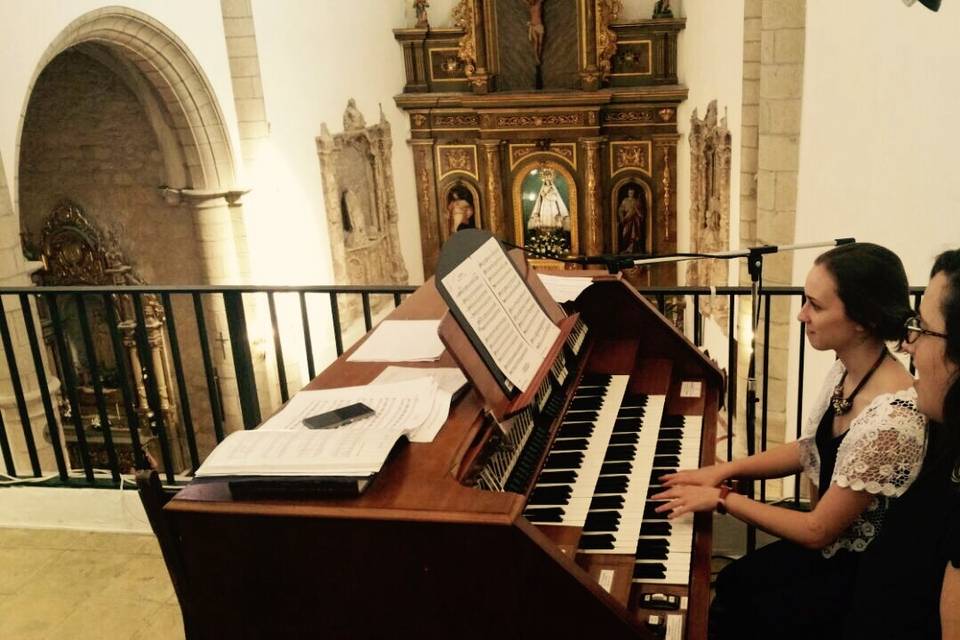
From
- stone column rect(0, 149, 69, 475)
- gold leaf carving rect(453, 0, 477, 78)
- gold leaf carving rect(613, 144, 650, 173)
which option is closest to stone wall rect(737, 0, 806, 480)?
stone column rect(0, 149, 69, 475)

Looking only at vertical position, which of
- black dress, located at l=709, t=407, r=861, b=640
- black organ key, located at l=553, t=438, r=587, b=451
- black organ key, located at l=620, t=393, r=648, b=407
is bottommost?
black dress, located at l=709, t=407, r=861, b=640

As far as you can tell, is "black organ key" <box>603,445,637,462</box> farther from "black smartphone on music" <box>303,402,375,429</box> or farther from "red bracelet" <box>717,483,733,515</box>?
"black smartphone on music" <box>303,402,375,429</box>

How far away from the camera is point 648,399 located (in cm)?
288

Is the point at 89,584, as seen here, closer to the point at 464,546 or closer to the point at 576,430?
the point at 576,430

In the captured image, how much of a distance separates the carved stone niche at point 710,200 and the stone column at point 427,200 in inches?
169

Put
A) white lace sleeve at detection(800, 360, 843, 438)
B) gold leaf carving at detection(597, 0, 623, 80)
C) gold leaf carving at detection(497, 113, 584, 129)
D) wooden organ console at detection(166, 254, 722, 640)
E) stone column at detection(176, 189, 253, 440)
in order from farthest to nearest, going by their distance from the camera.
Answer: gold leaf carving at detection(497, 113, 584, 129)
gold leaf carving at detection(597, 0, 623, 80)
stone column at detection(176, 189, 253, 440)
white lace sleeve at detection(800, 360, 843, 438)
wooden organ console at detection(166, 254, 722, 640)

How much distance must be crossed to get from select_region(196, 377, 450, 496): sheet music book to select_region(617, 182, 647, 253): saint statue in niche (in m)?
12.0

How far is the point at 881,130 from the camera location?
4633 mm

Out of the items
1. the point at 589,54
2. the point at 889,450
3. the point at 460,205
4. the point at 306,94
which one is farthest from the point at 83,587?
the point at 589,54

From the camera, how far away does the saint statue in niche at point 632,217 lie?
13.9 m

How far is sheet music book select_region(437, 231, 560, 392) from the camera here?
221 centimetres

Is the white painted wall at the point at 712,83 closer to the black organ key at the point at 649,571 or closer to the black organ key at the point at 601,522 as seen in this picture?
the black organ key at the point at 601,522

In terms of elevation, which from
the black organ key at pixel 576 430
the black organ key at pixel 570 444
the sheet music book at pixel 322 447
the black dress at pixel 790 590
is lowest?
the black dress at pixel 790 590

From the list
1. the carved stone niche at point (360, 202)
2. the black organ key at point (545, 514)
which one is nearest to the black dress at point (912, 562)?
the black organ key at point (545, 514)
